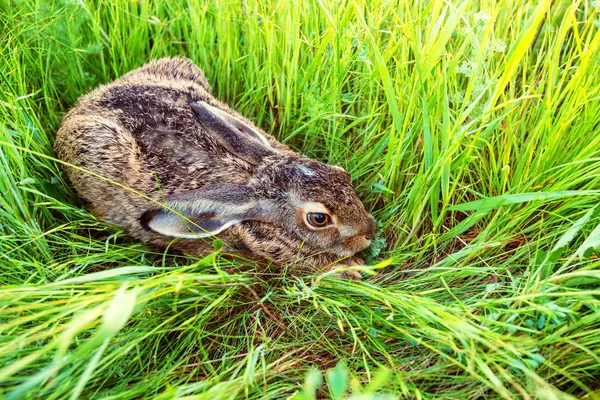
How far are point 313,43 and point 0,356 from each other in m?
2.76

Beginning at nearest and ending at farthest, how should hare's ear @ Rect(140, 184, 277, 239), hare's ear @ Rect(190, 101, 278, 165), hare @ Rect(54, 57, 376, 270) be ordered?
hare's ear @ Rect(140, 184, 277, 239), hare @ Rect(54, 57, 376, 270), hare's ear @ Rect(190, 101, 278, 165)

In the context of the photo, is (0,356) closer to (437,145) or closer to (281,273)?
(281,273)

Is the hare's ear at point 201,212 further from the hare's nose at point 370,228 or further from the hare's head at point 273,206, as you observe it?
the hare's nose at point 370,228

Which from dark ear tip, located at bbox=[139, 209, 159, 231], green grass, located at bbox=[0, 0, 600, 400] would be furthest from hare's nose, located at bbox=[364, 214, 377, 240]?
dark ear tip, located at bbox=[139, 209, 159, 231]

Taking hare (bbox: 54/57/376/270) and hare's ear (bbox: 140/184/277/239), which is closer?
hare's ear (bbox: 140/184/277/239)

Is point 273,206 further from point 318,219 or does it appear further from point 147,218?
point 147,218

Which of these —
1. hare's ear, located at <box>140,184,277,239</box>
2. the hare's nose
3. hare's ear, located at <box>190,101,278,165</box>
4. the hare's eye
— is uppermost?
hare's ear, located at <box>190,101,278,165</box>

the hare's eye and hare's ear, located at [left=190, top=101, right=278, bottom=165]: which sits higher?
hare's ear, located at [left=190, top=101, right=278, bottom=165]

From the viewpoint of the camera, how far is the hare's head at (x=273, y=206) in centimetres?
325

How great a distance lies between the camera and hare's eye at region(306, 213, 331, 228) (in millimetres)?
3369

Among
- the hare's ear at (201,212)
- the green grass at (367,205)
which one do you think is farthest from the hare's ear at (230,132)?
the green grass at (367,205)

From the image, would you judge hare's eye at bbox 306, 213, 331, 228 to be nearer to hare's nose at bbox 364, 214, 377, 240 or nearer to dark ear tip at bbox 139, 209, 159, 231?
hare's nose at bbox 364, 214, 377, 240

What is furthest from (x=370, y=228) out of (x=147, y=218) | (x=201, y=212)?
(x=147, y=218)


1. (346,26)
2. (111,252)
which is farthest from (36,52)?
(346,26)
